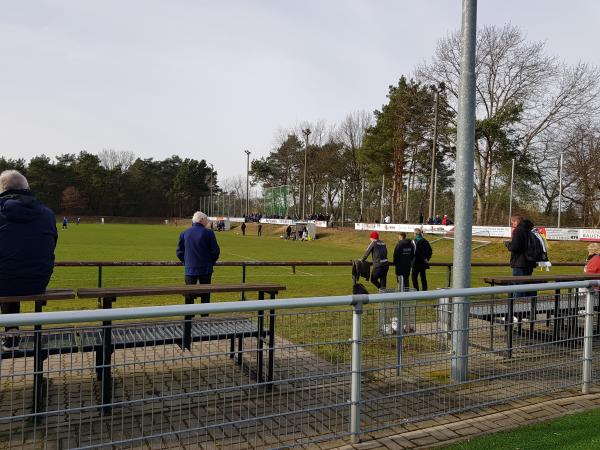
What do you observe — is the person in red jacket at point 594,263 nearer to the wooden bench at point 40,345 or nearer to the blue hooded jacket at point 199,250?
the blue hooded jacket at point 199,250

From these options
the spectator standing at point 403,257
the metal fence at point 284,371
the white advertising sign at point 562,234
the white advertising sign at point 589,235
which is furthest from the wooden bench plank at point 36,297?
the white advertising sign at point 562,234

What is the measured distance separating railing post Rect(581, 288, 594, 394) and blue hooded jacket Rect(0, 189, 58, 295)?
5.00 metres

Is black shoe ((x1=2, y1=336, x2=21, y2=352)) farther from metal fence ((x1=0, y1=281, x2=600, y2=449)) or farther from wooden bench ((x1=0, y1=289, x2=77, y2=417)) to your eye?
metal fence ((x1=0, y1=281, x2=600, y2=449))

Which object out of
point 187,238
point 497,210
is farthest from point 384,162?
point 187,238

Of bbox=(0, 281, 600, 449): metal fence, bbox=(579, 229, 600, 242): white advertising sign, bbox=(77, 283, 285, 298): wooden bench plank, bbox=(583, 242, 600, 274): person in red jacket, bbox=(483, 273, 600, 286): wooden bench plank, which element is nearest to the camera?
bbox=(0, 281, 600, 449): metal fence

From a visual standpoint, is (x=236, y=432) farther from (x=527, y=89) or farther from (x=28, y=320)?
(x=527, y=89)

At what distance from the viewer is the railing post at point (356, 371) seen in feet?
11.6

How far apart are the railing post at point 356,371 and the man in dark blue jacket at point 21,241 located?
2624 millimetres

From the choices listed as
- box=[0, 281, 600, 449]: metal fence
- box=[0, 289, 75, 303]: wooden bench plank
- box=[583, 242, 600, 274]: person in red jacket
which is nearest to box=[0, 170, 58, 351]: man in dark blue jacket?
box=[0, 289, 75, 303]: wooden bench plank

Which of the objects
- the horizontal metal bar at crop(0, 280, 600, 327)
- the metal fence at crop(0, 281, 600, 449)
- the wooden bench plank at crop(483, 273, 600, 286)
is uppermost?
the horizontal metal bar at crop(0, 280, 600, 327)

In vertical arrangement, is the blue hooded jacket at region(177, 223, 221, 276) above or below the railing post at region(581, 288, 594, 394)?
above

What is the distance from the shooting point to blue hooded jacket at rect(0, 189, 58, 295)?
13.4 ft

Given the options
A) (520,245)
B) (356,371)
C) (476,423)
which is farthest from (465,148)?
(520,245)

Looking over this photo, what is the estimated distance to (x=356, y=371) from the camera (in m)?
3.58
